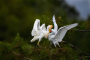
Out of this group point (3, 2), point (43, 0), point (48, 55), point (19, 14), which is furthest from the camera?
point (3, 2)

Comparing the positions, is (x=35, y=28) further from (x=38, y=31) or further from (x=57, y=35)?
(x=57, y=35)

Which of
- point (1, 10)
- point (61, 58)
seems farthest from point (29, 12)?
point (61, 58)

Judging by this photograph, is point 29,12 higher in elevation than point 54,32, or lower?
lower

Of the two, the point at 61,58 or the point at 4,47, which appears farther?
the point at 4,47

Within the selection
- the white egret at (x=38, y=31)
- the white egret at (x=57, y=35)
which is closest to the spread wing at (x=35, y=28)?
the white egret at (x=38, y=31)

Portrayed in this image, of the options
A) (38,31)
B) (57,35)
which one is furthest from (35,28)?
(57,35)

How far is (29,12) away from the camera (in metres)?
12.9

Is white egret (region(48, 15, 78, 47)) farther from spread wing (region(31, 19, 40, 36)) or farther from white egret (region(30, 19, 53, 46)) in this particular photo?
spread wing (region(31, 19, 40, 36))

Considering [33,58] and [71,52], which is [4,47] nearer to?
[33,58]

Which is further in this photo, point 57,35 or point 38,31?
point 38,31

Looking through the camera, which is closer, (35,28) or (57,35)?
(57,35)

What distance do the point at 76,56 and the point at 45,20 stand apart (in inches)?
29.5

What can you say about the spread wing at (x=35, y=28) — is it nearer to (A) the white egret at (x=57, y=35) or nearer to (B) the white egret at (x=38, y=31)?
(B) the white egret at (x=38, y=31)

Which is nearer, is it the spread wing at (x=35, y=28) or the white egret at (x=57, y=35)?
the white egret at (x=57, y=35)
